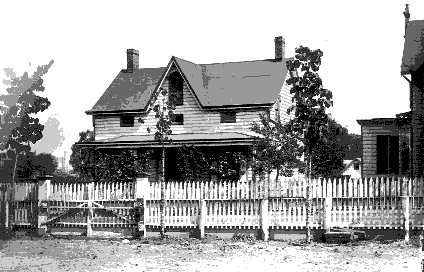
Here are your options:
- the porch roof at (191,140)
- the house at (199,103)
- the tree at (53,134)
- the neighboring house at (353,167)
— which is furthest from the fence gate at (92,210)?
the tree at (53,134)

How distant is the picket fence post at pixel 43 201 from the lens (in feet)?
72.4

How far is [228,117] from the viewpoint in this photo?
34.6 meters

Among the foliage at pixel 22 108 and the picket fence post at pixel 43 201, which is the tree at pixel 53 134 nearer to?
the foliage at pixel 22 108

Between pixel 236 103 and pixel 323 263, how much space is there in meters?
20.6

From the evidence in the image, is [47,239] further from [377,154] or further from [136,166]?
[377,154]

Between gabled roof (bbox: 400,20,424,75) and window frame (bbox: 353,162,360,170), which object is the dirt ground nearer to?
gabled roof (bbox: 400,20,424,75)

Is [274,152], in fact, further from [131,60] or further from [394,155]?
[131,60]

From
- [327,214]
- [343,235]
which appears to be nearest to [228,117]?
[327,214]

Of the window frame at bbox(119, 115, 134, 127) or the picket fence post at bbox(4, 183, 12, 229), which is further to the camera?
the window frame at bbox(119, 115, 134, 127)

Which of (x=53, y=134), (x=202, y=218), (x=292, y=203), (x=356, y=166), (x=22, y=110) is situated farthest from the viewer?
(x=53, y=134)

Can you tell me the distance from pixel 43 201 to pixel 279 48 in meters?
20.3

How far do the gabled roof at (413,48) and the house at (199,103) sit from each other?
8.27 m

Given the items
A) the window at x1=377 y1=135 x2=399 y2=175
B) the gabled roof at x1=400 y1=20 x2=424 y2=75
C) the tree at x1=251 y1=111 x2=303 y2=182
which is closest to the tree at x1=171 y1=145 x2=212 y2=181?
the tree at x1=251 y1=111 x2=303 y2=182

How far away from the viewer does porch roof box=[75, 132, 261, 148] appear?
2972 cm
